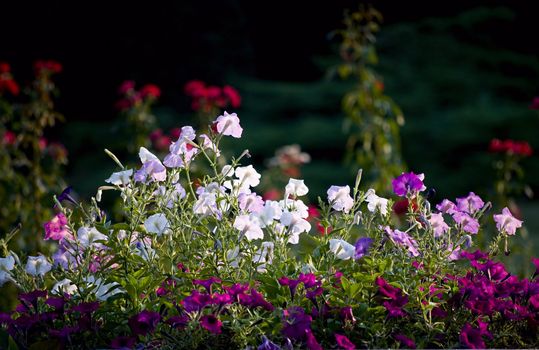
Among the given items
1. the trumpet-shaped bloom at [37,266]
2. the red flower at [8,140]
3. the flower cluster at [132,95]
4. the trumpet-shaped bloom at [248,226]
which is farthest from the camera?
the flower cluster at [132,95]

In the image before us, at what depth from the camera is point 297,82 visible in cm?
1273

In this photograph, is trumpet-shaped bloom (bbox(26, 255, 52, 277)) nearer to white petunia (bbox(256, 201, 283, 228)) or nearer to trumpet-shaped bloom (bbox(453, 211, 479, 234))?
Result: white petunia (bbox(256, 201, 283, 228))

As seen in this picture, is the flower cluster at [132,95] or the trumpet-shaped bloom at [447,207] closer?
the trumpet-shaped bloom at [447,207]

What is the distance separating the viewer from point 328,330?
2043 mm

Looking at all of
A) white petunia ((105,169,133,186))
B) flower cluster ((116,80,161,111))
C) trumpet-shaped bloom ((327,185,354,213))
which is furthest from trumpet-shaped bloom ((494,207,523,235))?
flower cluster ((116,80,161,111))

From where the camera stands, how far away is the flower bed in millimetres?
2000

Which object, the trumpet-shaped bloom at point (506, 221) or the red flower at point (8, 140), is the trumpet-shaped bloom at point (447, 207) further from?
the red flower at point (8, 140)

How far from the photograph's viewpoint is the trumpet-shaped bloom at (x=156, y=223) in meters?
2.09

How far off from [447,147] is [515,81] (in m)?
1.87

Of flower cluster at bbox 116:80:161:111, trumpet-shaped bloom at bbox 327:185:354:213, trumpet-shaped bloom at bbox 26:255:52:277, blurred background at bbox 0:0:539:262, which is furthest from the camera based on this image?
blurred background at bbox 0:0:539:262

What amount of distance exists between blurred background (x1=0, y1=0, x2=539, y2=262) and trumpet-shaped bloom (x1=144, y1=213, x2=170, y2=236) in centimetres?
771

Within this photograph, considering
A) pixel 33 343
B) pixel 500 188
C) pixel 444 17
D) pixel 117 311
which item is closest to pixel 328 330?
pixel 117 311

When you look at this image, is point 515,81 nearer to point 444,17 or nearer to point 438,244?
point 444,17

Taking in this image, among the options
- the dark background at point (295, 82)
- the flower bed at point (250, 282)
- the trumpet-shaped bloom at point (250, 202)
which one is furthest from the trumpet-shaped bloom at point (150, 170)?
the dark background at point (295, 82)
